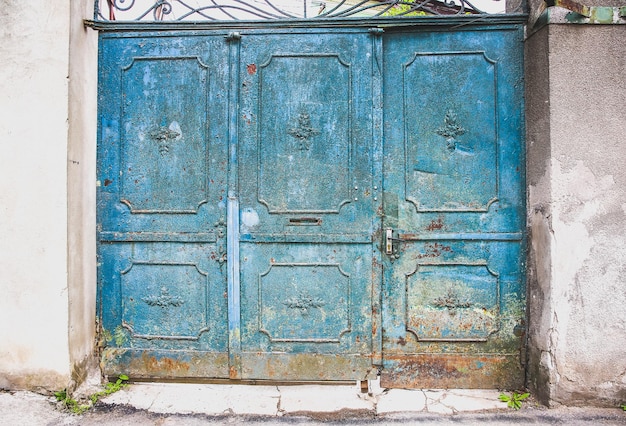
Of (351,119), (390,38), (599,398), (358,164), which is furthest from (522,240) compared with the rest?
(390,38)

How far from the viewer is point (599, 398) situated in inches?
106

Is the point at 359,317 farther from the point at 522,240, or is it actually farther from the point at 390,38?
the point at 390,38

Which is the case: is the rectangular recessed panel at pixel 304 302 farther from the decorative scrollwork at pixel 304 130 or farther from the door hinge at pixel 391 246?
the decorative scrollwork at pixel 304 130

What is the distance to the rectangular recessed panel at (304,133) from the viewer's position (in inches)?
119

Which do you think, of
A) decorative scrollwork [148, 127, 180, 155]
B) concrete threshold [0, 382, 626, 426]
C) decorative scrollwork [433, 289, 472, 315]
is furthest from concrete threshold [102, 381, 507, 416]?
decorative scrollwork [148, 127, 180, 155]

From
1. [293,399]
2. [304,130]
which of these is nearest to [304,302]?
[293,399]

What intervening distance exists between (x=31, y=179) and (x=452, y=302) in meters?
3.12

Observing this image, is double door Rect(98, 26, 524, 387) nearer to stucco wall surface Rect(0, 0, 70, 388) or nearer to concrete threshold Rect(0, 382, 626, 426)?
concrete threshold Rect(0, 382, 626, 426)

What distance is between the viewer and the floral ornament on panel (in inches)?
117

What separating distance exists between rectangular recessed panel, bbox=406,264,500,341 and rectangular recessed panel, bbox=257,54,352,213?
2.87ft

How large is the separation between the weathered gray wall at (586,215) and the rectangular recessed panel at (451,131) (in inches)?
15.8

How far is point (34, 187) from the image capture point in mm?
2811

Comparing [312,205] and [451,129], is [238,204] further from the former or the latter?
[451,129]

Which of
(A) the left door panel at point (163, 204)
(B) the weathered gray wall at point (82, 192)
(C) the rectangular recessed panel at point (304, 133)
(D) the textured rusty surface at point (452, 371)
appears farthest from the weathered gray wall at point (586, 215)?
(B) the weathered gray wall at point (82, 192)
